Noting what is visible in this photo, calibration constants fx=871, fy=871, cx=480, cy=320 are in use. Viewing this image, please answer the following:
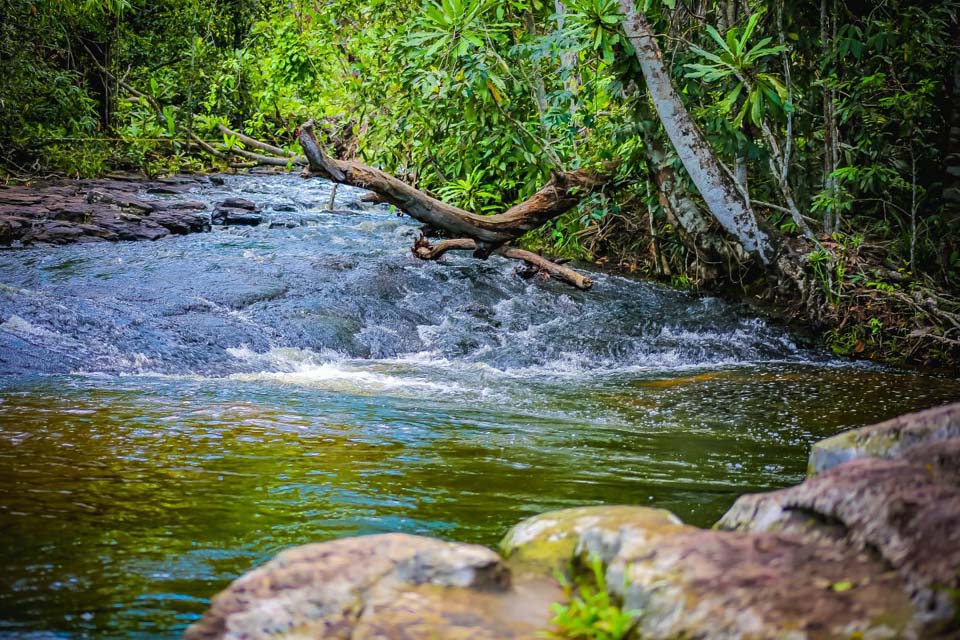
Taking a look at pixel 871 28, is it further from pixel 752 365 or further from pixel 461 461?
pixel 461 461

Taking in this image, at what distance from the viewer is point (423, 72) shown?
8.83 metres

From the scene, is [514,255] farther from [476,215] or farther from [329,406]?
[329,406]

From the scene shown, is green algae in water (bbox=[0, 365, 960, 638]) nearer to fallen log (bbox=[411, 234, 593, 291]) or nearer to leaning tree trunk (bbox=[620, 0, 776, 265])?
leaning tree trunk (bbox=[620, 0, 776, 265])

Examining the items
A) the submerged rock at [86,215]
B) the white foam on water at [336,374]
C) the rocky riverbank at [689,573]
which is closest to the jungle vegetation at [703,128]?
the submerged rock at [86,215]

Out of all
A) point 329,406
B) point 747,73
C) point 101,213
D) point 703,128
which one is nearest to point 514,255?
point 703,128

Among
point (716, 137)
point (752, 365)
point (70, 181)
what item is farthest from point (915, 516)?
point (70, 181)

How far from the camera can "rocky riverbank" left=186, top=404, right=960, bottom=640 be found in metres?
1.68

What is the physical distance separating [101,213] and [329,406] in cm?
714

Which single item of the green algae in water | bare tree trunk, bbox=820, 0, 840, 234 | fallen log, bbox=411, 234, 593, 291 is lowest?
the green algae in water

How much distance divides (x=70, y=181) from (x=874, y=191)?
35.5 feet

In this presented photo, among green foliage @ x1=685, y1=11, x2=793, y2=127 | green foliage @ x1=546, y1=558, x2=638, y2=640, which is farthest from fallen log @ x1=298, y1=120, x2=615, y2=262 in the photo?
green foliage @ x1=546, y1=558, x2=638, y2=640

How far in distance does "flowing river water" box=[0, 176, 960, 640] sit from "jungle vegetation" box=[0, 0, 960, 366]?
738 millimetres

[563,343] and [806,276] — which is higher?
[806,276]

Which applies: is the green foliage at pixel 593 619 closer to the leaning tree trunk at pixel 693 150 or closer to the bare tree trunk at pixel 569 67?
the leaning tree trunk at pixel 693 150
